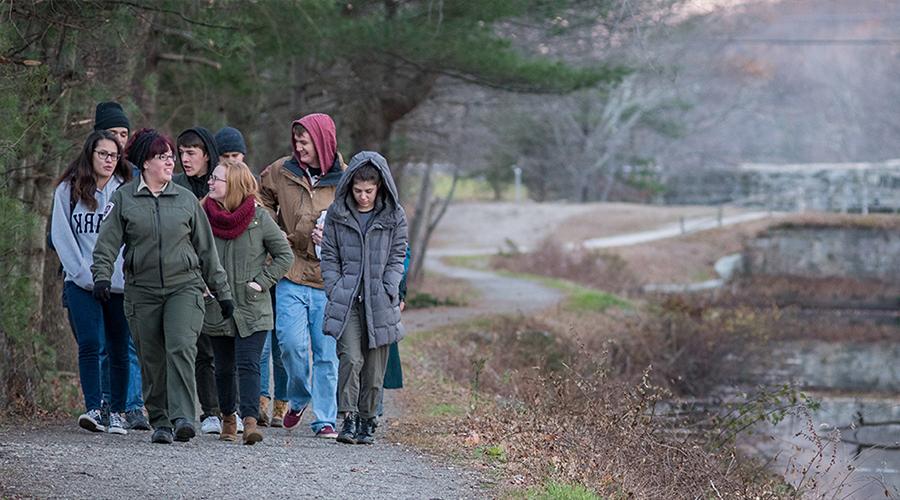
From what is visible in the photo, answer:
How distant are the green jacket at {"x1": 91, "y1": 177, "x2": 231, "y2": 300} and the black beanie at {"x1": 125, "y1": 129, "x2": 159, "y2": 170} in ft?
1.30

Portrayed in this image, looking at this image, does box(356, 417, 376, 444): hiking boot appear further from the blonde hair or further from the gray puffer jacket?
the blonde hair

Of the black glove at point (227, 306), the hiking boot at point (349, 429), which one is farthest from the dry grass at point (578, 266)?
the black glove at point (227, 306)

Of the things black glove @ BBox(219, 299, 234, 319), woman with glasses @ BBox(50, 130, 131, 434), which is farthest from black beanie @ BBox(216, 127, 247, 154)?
black glove @ BBox(219, 299, 234, 319)

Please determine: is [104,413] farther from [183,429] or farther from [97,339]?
[183,429]

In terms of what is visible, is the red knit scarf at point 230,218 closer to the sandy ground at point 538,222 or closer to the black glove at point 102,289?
the black glove at point 102,289

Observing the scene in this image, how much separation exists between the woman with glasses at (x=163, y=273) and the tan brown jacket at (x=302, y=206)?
1.03 m

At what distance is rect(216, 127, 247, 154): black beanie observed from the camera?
9.30 meters

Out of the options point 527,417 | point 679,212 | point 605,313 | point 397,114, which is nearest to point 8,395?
point 527,417

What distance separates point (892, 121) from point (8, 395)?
53753 millimetres

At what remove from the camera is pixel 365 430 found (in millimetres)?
9133

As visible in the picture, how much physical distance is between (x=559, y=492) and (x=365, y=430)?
6.62ft

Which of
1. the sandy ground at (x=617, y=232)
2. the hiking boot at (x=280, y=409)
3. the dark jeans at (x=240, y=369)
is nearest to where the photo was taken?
the dark jeans at (x=240, y=369)

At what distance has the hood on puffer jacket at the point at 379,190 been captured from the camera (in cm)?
874

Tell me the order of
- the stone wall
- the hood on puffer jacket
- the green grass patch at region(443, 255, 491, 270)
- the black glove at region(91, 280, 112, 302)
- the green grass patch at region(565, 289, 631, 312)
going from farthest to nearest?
the stone wall
the green grass patch at region(443, 255, 491, 270)
the green grass patch at region(565, 289, 631, 312)
the hood on puffer jacket
the black glove at region(91, 280, 112, 302)
